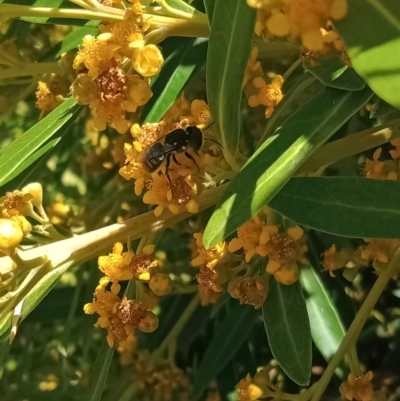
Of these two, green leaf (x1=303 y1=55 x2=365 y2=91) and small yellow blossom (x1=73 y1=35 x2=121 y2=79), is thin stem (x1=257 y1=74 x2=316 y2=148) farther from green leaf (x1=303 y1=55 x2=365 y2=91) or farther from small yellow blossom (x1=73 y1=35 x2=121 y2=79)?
small yellow blossom (x1=73 y1=35 x2=121 y2=79)

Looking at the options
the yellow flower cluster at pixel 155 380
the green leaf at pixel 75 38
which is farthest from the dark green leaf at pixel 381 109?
the yellow flower cluster at pixel 155 380

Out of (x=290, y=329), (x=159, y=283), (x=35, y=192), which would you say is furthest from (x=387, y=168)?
(x=35, y=192)

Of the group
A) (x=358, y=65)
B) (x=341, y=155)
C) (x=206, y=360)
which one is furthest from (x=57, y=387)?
(x=358, y=65)

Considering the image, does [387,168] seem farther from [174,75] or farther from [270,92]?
[174,75]

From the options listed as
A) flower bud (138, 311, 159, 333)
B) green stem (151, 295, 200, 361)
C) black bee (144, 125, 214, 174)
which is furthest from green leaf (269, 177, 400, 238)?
green stem (151, 295, 200, 361)

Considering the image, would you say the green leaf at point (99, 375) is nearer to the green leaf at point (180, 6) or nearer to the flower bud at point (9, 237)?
the flower bud at point (9, 237)
